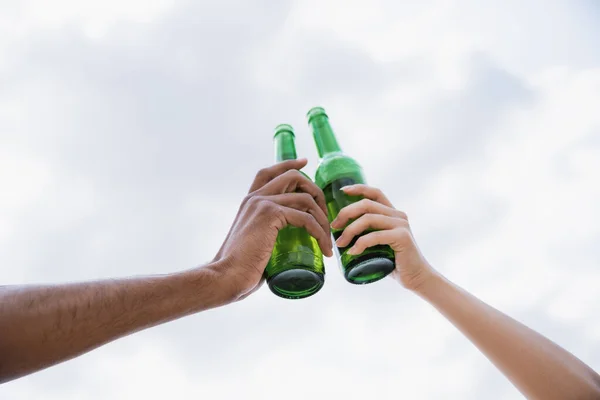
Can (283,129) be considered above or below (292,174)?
above

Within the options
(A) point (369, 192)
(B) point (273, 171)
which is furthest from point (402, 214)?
(B) point (273, 171)

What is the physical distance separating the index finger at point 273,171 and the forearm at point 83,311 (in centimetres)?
42

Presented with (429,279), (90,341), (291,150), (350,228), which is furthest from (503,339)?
(90,341)

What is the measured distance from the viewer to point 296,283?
1.29m

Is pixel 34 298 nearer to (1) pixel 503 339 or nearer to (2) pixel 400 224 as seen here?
(2) pixel 400 224

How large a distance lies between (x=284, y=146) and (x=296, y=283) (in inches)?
23.8

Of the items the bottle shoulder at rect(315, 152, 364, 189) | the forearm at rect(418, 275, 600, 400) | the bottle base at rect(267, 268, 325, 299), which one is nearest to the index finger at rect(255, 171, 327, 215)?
the bottle shoulder at rect(315, 152, 364, 189)

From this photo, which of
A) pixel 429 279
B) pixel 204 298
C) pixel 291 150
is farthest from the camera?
pixel 291 150

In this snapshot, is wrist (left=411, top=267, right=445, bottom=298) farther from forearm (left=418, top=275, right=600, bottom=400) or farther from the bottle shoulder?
the bottle shoulder

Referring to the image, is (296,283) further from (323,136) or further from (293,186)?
(323,136)

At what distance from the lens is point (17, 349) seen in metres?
0.83

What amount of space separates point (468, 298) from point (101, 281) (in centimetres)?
110

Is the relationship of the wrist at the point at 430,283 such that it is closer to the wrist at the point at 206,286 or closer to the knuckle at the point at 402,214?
the knuckle at the point at 402,214

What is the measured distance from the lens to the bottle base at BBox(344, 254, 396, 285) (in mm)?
1220
